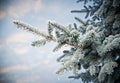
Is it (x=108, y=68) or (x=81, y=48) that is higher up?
(x=81, y=48)

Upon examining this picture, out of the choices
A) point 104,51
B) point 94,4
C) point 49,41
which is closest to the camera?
point 49,41

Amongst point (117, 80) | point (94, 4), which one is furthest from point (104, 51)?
point (94, 4)

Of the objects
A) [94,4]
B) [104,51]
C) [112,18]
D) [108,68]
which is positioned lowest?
[108,68]

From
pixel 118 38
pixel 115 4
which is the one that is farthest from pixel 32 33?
pixel 115 4

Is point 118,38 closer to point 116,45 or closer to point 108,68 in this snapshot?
point 116,45

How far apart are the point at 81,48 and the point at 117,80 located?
1.38m

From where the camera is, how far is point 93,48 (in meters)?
2.96

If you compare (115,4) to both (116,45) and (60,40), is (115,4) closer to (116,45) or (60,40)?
(116,45)

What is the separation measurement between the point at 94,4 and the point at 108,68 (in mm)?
2873

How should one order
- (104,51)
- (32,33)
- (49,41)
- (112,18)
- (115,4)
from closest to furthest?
(32,33)
(49,41)
(104,51)
(115,4)
(112,18)

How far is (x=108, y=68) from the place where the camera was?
2758 millimetres

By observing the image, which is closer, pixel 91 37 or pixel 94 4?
pixel 91 37

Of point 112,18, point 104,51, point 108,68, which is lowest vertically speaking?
point 108,68

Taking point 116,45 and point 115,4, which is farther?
point 115,4
